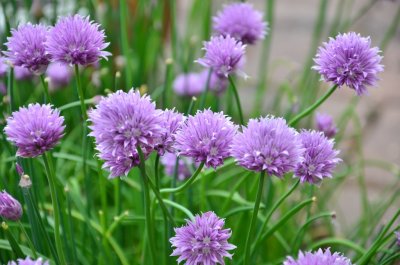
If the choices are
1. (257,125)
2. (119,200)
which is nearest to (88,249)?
(119,200)

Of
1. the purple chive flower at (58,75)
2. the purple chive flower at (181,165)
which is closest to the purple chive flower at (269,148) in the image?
the purple chive flower at (181,165)

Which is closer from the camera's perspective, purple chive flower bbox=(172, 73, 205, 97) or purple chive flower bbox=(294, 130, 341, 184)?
purple chive flower bbox=(294, 130, 341, 184)

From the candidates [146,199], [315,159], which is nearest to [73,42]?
[146,199]

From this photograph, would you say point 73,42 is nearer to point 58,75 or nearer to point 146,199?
point 146,199

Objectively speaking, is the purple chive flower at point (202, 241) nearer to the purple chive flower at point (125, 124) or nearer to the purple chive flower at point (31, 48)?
the purple chive flower at point (125, 124)

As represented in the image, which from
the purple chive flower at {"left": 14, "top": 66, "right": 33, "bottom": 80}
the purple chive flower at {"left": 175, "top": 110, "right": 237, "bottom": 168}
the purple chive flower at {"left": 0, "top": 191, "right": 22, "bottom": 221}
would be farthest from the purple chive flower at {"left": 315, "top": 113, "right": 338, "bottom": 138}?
the purple chive flower at {"left": 14, "top": 66, "right": 33, "bottom": 80}

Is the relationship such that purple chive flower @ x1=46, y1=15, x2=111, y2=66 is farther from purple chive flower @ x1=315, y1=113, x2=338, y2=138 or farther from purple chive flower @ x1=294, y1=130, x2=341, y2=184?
purple chive flower @ x1=315, y1=113, x2=338, y2=138
